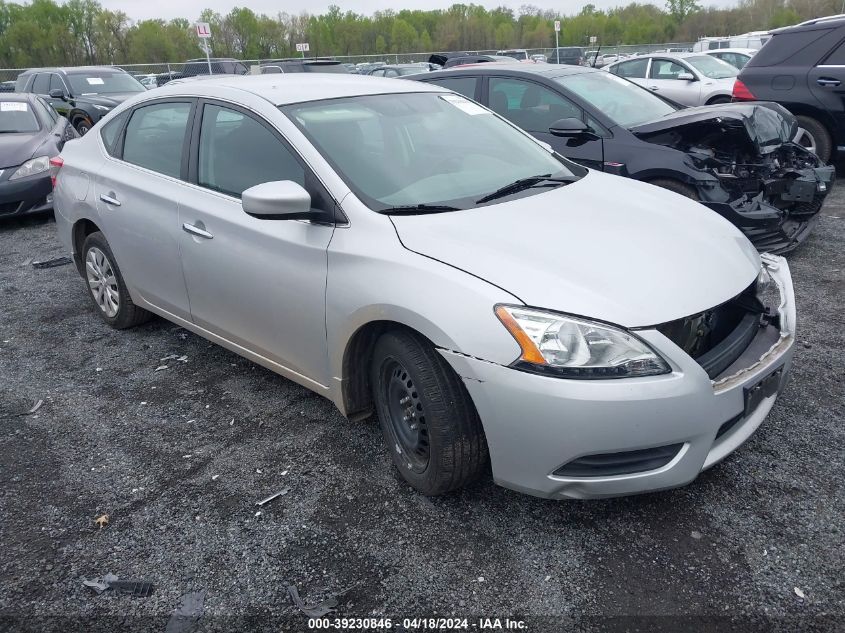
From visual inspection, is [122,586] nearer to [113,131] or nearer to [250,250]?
[250,250]

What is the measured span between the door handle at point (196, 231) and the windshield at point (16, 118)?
6.62 meters

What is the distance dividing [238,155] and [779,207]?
4383 mm

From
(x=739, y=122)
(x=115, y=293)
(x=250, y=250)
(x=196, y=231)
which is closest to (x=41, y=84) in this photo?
(x=115, y=293)

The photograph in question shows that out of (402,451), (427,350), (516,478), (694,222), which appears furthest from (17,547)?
(694,222)

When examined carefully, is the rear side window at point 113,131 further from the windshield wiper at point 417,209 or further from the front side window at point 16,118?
the front side window at point 16,118

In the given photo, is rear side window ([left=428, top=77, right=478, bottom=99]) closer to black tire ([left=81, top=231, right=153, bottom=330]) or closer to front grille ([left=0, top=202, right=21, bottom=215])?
black tire ([left=81, top=231, right=153, bottom=330])

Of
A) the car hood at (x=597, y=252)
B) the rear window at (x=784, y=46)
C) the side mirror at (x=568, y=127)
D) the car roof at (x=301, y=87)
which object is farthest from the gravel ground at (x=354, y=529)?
the rear window at (x=784, y=46)

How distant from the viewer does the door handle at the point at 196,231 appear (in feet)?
11.3

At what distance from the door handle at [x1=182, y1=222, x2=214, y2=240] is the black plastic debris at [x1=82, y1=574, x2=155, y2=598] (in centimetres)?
166

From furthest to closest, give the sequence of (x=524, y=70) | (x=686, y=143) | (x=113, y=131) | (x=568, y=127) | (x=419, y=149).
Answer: (x=524, y=70), (x=686, y=143), (x=568, y=127), (x=113, y=131), (x=419, y=149)

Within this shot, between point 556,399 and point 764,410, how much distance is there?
1076mm

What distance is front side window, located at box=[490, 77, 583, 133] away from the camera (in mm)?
5848

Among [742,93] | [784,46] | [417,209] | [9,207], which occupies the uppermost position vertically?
[784,46]

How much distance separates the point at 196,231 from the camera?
11.5 feet
